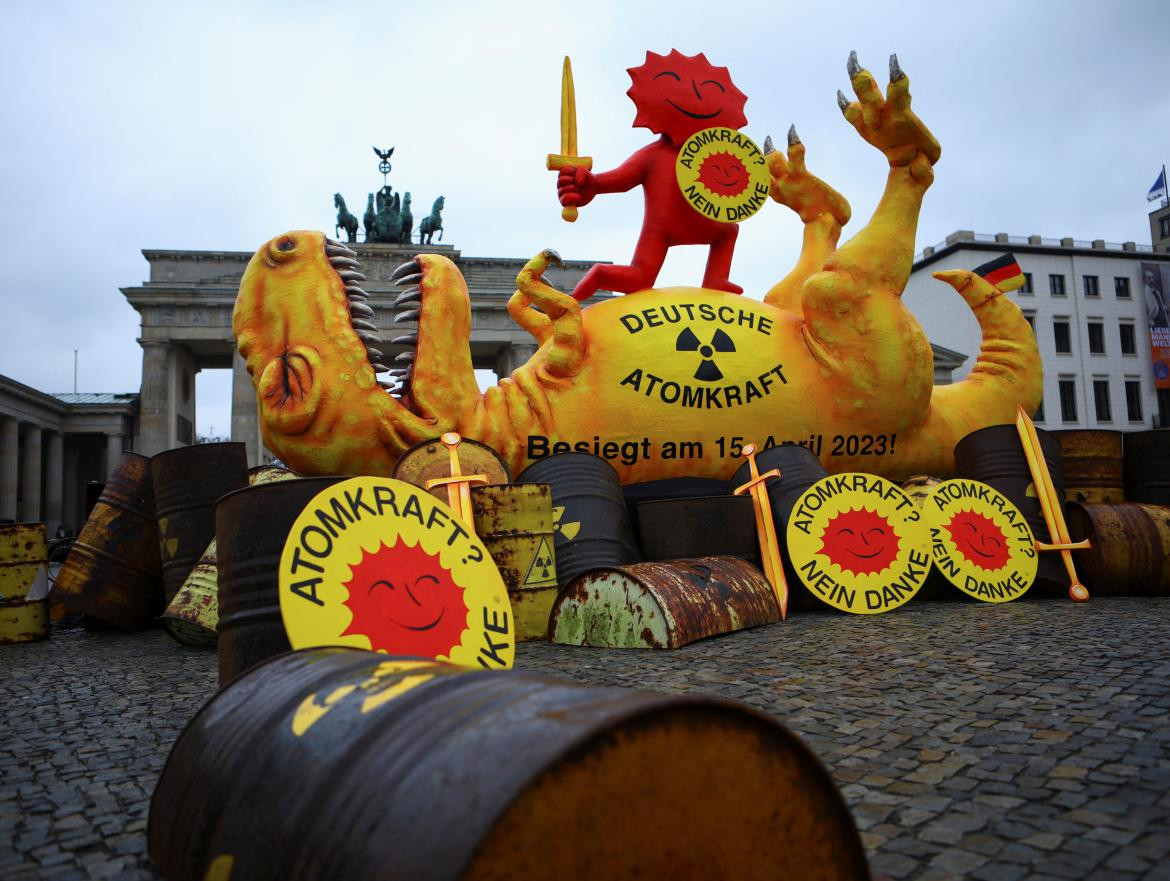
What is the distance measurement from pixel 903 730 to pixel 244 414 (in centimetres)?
3674

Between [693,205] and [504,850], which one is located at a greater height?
[693,205]

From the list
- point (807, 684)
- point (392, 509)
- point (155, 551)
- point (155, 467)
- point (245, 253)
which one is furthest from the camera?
point (245, 253)

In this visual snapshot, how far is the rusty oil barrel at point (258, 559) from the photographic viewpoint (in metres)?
3.09

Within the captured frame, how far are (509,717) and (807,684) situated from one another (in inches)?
102

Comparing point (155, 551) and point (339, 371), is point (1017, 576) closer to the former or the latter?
point (339, 371)

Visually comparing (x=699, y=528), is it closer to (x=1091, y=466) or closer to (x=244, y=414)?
(x=1091, y=466)

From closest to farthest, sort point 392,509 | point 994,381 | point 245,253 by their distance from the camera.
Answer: point 392,509
point 994,381
point 245,253

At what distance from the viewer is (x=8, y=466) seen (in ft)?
111

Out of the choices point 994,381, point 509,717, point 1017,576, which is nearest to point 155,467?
point 509,717

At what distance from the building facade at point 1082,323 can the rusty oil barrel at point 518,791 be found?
144ft

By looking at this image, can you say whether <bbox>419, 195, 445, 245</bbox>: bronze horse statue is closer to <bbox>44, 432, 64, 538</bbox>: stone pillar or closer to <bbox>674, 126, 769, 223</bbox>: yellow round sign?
<bbox>44, 432, 64, 538</bbox>: stone pillar

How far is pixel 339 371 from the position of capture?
6.26m

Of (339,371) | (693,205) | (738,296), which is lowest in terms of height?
(339,371)

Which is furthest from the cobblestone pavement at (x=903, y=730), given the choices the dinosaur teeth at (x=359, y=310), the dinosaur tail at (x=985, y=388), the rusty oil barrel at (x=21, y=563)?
the dinosaur teeth at (x=359, y=310)
